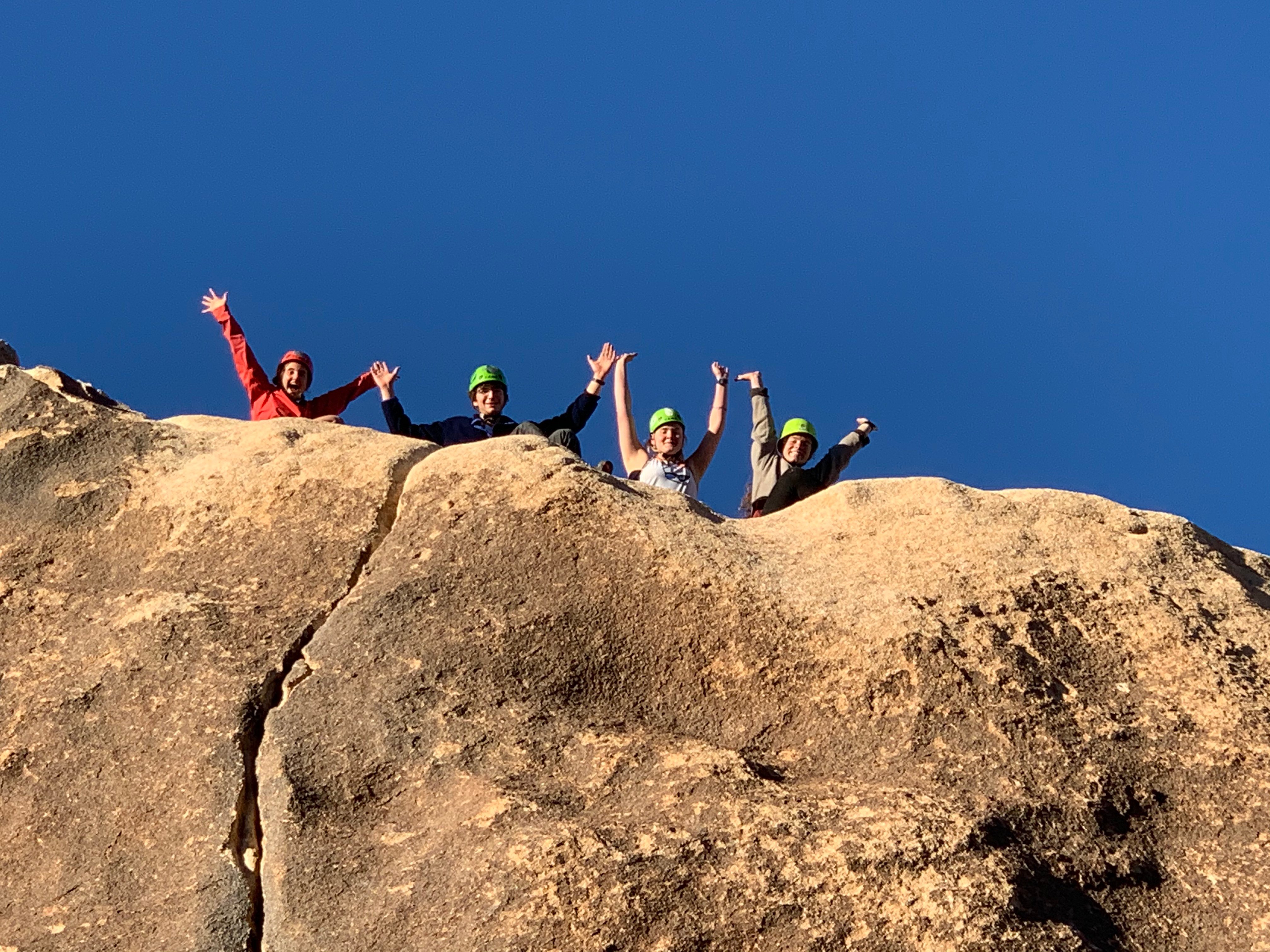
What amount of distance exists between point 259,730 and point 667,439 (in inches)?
145

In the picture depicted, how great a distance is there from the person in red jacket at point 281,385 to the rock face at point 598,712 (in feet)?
6.63

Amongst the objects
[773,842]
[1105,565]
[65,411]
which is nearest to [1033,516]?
[1105,565]

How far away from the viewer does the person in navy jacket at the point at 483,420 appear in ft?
26.1

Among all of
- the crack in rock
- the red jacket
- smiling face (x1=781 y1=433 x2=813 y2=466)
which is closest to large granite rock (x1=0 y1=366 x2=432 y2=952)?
the crack in rock

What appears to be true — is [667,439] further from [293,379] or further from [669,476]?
[293,379]

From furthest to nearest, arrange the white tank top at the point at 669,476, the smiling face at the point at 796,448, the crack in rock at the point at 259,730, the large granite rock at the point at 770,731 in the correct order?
the smiling face at the point at 796,448 < the white tank top at the point at 669,476 < the crack in rock at the point at 259,730 < the large granite rock at the point at 770,731

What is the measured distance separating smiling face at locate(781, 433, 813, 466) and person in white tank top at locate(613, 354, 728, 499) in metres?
0.48

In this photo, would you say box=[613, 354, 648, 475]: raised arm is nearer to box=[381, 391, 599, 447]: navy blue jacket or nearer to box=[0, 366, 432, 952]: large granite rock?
box=[381, 391, 599, 447]: navy blue jacket

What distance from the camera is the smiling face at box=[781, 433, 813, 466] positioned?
26.6 feet

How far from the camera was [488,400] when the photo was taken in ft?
26.6

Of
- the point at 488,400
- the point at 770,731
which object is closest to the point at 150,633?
the point at 770,731

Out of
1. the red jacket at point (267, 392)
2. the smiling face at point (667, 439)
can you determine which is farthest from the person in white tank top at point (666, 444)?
the red jacket at point (267, 392)

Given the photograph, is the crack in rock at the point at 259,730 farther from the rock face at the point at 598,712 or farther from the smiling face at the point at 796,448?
the smiling face at the point at 796,448

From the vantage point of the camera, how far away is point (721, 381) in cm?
871
